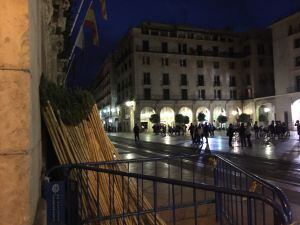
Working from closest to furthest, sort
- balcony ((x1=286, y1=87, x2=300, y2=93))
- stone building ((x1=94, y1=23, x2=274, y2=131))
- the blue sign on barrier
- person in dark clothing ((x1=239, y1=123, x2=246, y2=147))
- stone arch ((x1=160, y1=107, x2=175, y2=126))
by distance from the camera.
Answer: the blue sign on barrier → person in dark clothing ((x1=239, y1=123, x2=246, y2=147)) → balcony ((x1=286, y1=87, x2=300, y2=93)) → stone building ((x1=94, y1=23, x2=274, y2=131)) → stone arch ((x1=160, y1=107, x2=175, y2=126))

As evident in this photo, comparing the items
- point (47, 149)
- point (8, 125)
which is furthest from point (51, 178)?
point (8, 125)

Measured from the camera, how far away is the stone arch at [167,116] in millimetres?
68637

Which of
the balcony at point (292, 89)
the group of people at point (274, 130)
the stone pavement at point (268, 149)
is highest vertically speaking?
the balcony at point (292, 89)

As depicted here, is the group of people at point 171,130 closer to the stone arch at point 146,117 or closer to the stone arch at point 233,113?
the stone arch at point 146,117

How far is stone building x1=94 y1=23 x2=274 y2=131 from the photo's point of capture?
67312 millimetres

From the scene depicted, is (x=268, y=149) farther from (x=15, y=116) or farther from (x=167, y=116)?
(x=167, y=116)

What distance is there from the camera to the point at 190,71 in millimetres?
70875

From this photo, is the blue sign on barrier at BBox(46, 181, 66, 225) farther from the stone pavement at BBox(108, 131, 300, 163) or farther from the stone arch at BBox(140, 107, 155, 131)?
the stone arch at BBox(140, 107, 155, 131)

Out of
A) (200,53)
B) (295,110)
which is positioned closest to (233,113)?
(200,53)

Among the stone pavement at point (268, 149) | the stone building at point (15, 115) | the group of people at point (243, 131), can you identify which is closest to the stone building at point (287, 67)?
the group of people at point (243, 131)

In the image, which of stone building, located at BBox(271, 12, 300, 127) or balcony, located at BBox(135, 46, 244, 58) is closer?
stone building, located at BBox(271, 12, 300, 127)

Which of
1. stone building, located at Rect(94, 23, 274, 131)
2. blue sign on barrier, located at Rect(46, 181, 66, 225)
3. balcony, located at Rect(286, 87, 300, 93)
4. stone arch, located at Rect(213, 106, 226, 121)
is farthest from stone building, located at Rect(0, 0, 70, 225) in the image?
stone arch, located at Rect(213, 106, 226, 121)

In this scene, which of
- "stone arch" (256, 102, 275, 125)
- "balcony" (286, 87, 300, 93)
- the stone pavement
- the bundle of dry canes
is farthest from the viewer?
"stone arch" (256, 102, 275, 125)

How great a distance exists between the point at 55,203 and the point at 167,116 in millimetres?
64905
